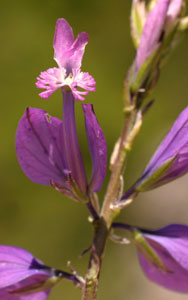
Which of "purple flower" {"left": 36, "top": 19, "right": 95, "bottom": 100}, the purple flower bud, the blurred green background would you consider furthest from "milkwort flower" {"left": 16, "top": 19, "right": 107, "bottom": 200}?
the blurred green background

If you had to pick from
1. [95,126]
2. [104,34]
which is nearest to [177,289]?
[95,126]

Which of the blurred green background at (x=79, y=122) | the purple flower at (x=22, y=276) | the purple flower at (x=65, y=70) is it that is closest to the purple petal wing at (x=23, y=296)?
the purple flower at (x=22, y=276)

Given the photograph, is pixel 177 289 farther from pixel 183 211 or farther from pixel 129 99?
pixel 183 211

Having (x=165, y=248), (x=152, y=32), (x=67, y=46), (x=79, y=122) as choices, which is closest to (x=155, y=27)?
(x=152, y=32)

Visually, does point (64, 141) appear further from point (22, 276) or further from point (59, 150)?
point (22, 276)

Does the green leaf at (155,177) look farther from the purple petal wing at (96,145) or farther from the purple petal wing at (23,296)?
the purple petal wing at (23,296)

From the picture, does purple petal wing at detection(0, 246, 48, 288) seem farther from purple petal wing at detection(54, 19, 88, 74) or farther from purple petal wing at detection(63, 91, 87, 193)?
purple petal wing at detection(54, 19, 88, 74)

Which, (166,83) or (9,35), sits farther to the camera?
(166,83)
